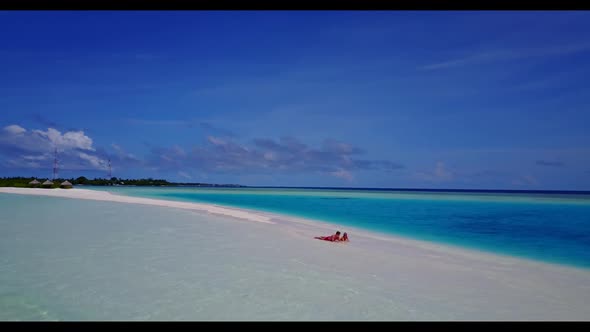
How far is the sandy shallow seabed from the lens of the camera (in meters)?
4.57

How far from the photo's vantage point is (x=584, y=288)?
6.57 metres

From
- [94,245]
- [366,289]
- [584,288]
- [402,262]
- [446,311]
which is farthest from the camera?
[94,245]

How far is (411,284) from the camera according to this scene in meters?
5.80

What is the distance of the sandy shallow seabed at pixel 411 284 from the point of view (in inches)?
180

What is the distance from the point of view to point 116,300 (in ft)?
15.2
